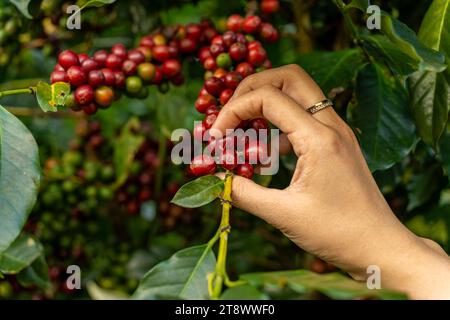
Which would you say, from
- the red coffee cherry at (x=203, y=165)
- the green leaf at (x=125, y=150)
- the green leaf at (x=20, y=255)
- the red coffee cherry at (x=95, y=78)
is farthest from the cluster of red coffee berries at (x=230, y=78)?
the green leaf at (x=125, y=150)

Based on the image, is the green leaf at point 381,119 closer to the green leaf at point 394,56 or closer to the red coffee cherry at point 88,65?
the green leaf at point 394,56

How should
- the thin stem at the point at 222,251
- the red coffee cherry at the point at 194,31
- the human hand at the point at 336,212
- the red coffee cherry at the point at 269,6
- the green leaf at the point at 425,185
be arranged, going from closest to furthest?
the thin stem at the point at 222,251
the human hand at the point at 336,212
the red coffee cherry at the point at 194,31
the red coffee cherry at the point at 269,6
the green leaf at the point at 425,185

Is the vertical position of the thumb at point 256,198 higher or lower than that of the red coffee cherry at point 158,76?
lower

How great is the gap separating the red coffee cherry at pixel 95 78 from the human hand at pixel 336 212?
0.41m

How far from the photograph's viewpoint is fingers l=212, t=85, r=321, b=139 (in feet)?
3.71

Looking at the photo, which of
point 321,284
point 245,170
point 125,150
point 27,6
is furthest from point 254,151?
point 125,150

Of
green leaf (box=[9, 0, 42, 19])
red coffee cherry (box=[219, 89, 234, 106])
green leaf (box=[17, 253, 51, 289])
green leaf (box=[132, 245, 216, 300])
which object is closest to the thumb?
green leaf (box=[132, 245, 216, 300])

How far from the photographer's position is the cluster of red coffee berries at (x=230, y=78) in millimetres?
1195

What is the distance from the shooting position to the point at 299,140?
3.70 feet

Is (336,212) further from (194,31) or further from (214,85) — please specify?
(194,31)

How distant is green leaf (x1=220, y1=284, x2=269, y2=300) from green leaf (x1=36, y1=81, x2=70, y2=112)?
507 mm
